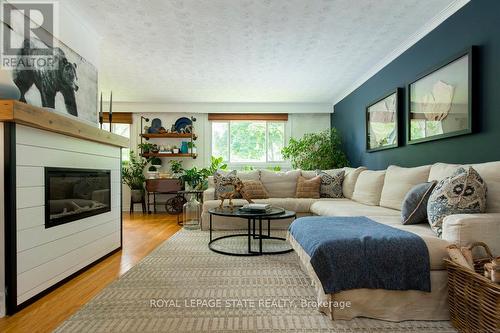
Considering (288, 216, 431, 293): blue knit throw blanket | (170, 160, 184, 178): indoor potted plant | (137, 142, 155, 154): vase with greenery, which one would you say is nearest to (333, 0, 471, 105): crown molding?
(288, 216, 431, 293): blue knit throw blanket

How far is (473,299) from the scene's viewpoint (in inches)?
55.4

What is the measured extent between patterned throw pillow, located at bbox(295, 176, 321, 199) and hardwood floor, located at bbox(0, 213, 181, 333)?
198cm

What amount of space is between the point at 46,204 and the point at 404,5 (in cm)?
339

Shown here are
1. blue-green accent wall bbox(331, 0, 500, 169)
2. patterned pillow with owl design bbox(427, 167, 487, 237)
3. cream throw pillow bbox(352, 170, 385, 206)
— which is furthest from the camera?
cream throw pillow bbox(352, 170, 385, 206)

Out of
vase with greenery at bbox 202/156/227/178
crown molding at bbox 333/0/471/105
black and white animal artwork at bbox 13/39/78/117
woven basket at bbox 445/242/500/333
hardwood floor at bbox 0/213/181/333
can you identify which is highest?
crown molding at bbox 333/0/471/105

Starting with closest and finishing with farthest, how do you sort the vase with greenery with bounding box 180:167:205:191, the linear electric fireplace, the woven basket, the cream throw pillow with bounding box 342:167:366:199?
the woven basket < the linear electric fireplace < the cream throw pillow with bounding box 342:167:366:199 < the vase with greenery with bounding box 180:167:205:191

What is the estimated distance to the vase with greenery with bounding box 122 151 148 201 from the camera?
609 centimetres

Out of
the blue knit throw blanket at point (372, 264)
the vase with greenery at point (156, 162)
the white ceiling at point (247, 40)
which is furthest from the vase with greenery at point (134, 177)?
the blue knit throw blanket at point (372, 264)

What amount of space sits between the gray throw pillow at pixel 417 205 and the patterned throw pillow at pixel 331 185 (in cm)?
214

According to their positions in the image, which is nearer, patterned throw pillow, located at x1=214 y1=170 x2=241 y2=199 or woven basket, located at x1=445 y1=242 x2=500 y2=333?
woven basket, located at x1=445 y1=242 x2=500 y2=333

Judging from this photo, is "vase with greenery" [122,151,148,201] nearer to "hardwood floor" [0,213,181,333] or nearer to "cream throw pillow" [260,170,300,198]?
"hardwood floor" [0,213,181,333]

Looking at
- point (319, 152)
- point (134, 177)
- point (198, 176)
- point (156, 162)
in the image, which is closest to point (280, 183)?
point (319, 152)

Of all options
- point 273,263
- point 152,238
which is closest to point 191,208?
point 152,238

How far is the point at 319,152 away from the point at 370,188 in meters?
2.21
